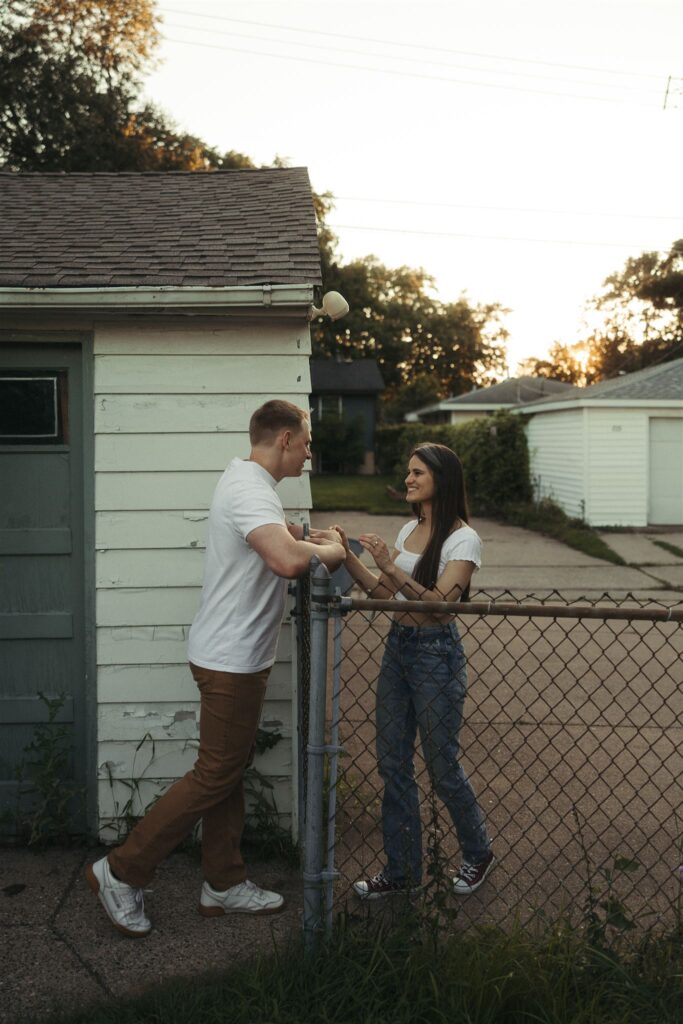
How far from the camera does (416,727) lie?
11.7ft

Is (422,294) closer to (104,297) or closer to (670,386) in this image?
(670,386)

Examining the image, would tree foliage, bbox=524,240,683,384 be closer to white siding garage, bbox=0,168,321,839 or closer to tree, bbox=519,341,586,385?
tree, bbox=519,341,586,385

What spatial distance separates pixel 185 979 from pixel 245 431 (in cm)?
224

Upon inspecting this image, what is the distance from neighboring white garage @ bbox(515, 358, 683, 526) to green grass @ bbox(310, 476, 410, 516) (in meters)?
4.14

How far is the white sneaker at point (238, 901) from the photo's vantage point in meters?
3.46

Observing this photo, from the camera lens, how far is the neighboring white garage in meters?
18.5

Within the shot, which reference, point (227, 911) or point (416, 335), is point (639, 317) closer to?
point (416, 335)

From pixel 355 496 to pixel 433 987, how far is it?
74.2ft

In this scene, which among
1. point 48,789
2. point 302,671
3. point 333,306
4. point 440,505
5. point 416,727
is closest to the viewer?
point 440,505

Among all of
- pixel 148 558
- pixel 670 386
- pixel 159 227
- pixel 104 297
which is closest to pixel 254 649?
pixel 148 558

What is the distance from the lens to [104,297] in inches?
154

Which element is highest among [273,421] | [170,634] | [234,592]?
[273,421]

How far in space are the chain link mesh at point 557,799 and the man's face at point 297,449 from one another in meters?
0.62

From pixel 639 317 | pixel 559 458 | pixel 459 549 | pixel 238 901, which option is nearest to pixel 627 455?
pixel 559 458
